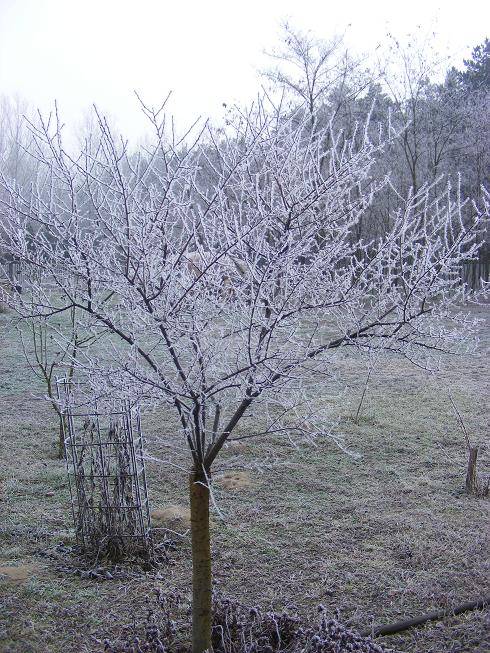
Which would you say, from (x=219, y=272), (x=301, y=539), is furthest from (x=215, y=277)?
(x=301, y=539)

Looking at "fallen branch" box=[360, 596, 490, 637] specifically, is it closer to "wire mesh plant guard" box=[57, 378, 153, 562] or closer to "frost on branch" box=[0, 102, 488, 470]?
"frost on branch" box=[0, 102, 488, 470]

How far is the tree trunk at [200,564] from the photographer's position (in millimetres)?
2766

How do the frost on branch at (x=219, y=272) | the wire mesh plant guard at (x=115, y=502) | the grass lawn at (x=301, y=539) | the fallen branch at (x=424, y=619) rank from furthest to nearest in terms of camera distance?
the wire mesh plant guard at (x=115, y=502), the grass lawn at (x=301, y=539), the fallen branch at (x=424, y=619), the frost on branch at (x=219, y=272)

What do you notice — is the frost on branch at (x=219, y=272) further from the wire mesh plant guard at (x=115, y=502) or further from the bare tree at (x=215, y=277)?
the wire mesh plant guard at (x=115, y=502)

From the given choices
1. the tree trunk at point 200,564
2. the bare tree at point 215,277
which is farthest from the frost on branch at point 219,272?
the tree trunk at point 200,564

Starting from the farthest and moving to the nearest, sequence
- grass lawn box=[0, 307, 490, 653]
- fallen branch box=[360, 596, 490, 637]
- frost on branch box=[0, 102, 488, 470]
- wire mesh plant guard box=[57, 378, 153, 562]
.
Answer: wire mesh plant guard box=[57, 378, 153, 562] < grass lawn box=[0, 307, 490, 653] < fallen branch box=[360, 596, 490, 637] < frost on branch box=[0, 102, 488, 470]

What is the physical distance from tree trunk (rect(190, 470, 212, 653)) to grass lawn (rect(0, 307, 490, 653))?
0.70 feet

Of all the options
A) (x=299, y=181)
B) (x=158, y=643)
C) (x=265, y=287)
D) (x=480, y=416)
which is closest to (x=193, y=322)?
(x=265, y=287)

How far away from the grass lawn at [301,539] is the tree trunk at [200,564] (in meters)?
0.21

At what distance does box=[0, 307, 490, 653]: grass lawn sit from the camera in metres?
3.30

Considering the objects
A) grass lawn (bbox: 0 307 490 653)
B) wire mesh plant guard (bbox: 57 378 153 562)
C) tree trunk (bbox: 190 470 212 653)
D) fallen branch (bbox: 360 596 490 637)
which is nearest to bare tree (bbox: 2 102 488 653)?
tree trunk (bbox: 190 470 212 653)

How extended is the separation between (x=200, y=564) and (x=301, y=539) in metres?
1.57

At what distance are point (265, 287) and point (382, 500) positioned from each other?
2.91 metres

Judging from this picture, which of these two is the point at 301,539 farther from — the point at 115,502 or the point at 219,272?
the point at 219,272
